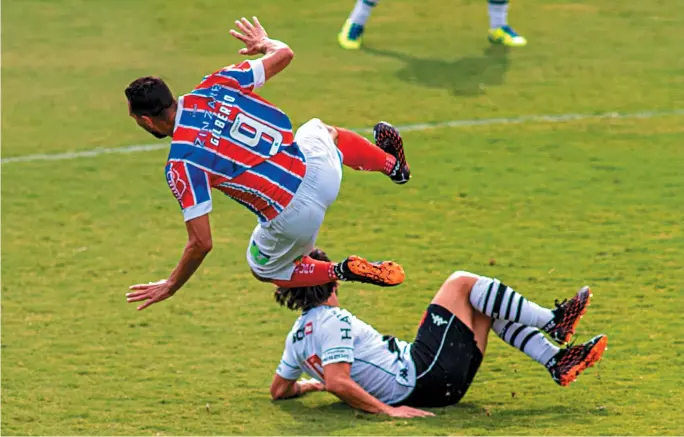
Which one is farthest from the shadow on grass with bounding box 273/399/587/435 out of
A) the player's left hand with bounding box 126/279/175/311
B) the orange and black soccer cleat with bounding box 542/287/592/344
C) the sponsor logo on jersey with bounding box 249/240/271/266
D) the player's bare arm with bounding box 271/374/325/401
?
the player's left hand with bounding box 126/279/175/311

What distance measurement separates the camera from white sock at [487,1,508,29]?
1395 cm

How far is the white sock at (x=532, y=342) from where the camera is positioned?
6.87 metres

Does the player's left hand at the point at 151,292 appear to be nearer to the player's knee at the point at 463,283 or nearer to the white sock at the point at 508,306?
the player's knee at the point at 463,283

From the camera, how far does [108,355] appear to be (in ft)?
26.4

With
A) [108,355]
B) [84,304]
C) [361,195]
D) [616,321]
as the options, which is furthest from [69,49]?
[616,321]

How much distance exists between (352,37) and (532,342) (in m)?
8.05

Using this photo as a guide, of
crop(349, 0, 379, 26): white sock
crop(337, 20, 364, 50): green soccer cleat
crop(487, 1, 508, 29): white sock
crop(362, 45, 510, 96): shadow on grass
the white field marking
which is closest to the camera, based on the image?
the white field marking

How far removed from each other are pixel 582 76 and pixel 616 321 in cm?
573

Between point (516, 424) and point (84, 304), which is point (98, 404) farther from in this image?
point (516, 424)

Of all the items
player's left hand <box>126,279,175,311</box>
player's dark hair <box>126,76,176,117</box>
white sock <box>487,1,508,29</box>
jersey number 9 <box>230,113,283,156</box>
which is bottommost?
white sock <box>487,1,508,29</box>

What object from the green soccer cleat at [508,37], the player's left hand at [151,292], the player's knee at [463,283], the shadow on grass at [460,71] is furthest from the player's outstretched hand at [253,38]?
the green soccer cleat at [508,37]

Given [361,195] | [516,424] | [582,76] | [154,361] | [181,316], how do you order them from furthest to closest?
→ [582,76] < [361,195] < [181,316] < [154,361] < [516,424]

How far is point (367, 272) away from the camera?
664 centimetres

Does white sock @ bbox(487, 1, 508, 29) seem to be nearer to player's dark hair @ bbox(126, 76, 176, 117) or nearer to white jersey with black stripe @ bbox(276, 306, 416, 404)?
white jersey with black stripe @ bbox(276, 306, 416, 404)
